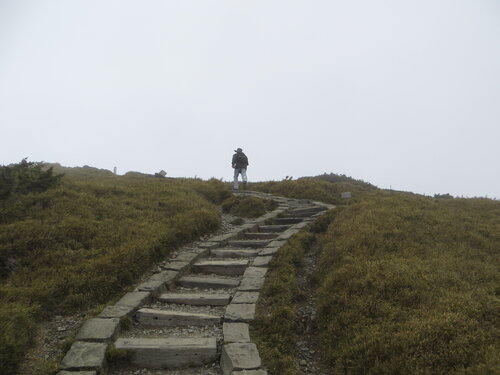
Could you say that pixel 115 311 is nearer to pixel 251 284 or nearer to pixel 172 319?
pixel 172 319

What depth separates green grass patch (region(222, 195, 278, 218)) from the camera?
15.1m

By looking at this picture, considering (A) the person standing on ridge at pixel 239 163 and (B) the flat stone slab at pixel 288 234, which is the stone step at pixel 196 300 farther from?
(A) the person standing on ridge at pixel 239 163

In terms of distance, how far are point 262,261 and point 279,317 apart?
267cm

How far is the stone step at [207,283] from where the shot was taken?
26.8 feet

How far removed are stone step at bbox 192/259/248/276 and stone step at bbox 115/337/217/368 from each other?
329 cm

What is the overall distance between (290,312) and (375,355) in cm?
177

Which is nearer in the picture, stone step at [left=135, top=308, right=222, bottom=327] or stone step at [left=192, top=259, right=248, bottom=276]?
stone step at [left=135, top=308, right=222, bottom=327]

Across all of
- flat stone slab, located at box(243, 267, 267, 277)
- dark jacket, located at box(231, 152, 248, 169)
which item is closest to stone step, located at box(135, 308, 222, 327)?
flat stone slab, located at box(243, 267, 267, 277)

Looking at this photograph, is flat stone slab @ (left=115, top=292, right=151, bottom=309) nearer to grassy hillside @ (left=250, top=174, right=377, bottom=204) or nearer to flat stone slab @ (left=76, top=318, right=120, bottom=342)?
flat stone slab @ (left=76, top=318, right=120, bottom=342)

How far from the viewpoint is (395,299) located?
619cm

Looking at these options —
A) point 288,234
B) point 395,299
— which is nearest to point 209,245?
point 288,234

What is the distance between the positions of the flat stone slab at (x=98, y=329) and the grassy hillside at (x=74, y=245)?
0.80m

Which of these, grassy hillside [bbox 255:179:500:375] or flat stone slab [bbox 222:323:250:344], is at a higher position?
grassy hillside [bbox 255:179:500:375]

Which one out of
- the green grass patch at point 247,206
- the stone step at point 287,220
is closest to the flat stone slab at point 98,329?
the stone step at point 287,220
